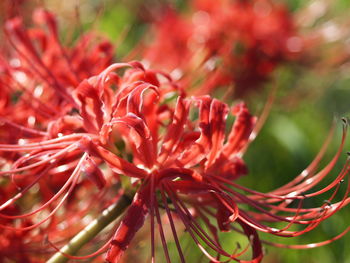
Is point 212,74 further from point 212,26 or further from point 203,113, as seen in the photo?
point 212,26

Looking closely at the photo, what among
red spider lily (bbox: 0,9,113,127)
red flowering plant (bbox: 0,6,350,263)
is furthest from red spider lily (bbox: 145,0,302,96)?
red flowering plant (bbox: 0,6,350,263)

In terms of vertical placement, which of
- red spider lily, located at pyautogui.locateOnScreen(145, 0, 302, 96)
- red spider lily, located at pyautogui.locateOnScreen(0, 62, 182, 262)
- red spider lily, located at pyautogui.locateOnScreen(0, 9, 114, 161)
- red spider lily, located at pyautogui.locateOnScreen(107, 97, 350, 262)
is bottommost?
red spider lily, located at pyautogui.locateOnScreen(107, 97, 350, 262)

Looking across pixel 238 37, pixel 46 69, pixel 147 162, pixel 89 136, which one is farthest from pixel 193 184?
pixel 238 37

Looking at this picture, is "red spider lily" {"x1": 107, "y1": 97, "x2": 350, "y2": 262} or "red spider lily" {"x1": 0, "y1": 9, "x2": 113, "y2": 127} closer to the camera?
"red spider lily" {"x1": 107, "y1": 97, "x2": 350, "y2": 262}

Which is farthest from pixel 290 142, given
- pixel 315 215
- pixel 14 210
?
pixel 14 210

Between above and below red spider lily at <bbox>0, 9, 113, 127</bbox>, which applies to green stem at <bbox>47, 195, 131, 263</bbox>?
below

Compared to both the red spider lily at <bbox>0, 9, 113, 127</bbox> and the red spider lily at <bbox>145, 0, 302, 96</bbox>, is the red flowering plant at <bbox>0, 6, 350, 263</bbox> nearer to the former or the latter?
the red spider lily at <bbox>0, 9, 113, 127</bbox>

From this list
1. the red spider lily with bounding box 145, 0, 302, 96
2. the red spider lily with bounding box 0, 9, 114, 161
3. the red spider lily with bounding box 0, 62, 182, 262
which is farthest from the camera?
the red spider lily with bounding box 145, 0, 302, 96

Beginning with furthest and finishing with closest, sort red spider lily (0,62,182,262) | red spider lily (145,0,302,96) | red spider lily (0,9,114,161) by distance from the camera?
red spider lily (145,0,302,96) < red spider lily (0,9,114,161) < red spider lily (0,62,182,262)
